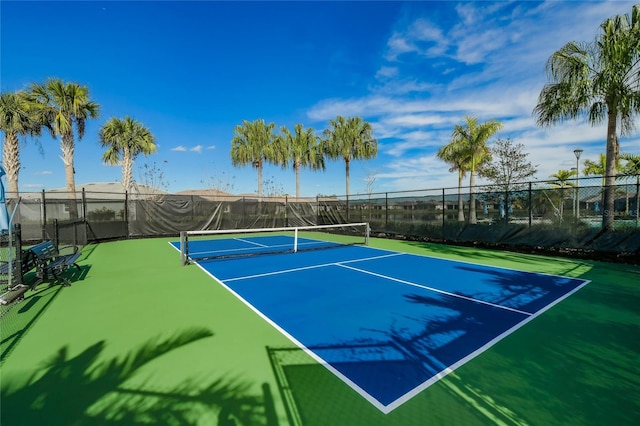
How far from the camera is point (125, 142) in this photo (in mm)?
20094

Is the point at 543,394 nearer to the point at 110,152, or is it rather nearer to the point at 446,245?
the point at 446,245

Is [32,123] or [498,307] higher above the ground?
[32,123]

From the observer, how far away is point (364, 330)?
160 inches

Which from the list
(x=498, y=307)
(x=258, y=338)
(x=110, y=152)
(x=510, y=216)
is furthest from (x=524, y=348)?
(x=110, y=152)

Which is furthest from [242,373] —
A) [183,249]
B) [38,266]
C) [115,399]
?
[183,249]

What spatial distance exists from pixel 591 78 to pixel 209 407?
41.6 ft

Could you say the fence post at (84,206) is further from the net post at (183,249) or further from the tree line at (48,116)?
the net post at (183,249)

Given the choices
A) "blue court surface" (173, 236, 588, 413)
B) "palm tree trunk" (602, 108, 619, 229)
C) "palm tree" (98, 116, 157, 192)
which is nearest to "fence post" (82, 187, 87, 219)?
"palm tree" (98, 116, 157, 192)

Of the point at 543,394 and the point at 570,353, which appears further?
the point at 570,353

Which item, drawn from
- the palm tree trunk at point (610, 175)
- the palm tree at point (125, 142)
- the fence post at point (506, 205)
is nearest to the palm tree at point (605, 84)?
the palm tree trunk at point (610, 175)

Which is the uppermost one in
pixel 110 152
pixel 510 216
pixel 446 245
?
pixel 110 152

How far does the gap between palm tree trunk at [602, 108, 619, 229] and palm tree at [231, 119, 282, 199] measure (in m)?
22.5

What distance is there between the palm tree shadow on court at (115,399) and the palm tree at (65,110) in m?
14.3

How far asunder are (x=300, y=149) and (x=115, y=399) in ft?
83.1
